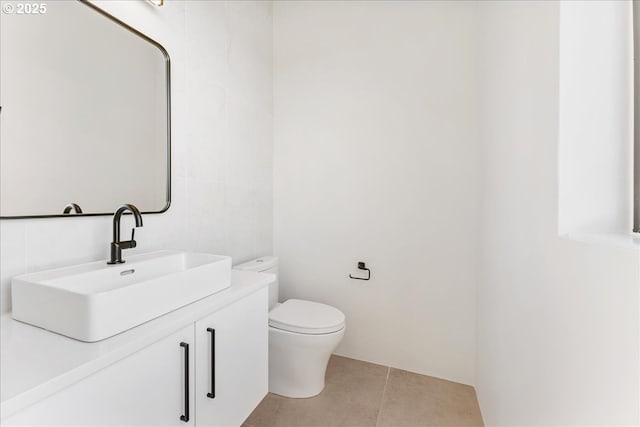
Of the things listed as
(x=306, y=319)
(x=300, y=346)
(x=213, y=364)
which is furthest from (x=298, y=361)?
(x=213, y=364)

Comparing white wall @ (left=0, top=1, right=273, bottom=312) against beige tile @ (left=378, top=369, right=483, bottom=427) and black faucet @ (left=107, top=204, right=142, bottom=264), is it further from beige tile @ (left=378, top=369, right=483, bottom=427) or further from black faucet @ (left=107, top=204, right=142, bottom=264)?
beige tile @ (left=378, top=369, right=483, bottom=427)

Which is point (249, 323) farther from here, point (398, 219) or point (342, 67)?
point (342, 67)

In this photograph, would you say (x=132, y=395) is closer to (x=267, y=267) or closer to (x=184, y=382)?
(x=184, y=382)

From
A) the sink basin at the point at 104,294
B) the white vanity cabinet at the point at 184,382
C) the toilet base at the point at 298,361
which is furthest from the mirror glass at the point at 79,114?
the toilet base at the point at 298,361

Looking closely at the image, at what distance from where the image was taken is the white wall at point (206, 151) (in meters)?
1.03

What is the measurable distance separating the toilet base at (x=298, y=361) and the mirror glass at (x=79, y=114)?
0.95 meters

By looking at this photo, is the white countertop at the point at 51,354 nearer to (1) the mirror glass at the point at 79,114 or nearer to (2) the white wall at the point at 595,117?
(1) the mirror glass at the point at 79,114

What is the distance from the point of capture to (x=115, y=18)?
3.85 feet

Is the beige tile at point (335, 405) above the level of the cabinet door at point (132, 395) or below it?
below

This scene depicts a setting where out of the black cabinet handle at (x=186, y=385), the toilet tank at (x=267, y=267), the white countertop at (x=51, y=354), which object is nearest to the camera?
the white countertop at (x=51, y=354)

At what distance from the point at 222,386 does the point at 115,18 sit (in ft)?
4.70

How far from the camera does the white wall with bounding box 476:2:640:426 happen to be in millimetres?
559

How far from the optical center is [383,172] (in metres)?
2.03

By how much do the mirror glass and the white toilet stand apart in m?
0.82
